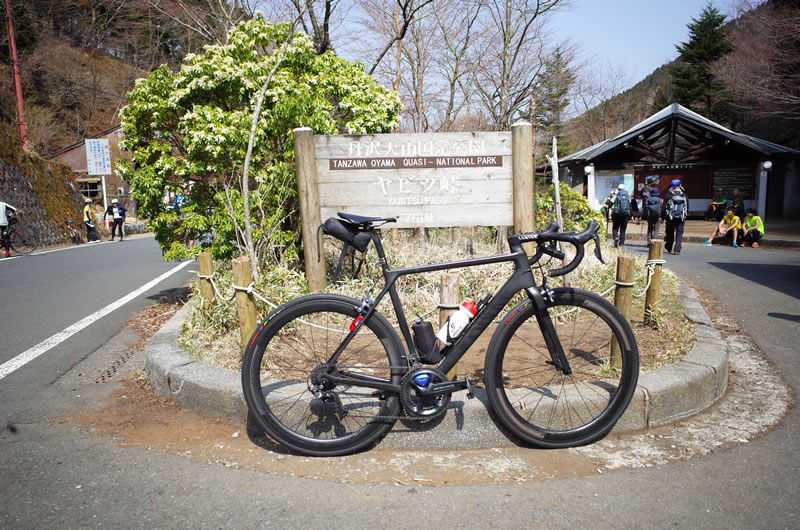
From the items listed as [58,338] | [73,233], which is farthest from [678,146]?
[73,233]

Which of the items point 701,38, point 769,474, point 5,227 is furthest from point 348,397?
point 701,38

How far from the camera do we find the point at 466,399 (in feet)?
10.7

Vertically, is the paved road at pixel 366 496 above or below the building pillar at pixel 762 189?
below

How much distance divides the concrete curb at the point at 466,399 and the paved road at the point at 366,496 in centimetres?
42

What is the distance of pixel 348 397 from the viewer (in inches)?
124

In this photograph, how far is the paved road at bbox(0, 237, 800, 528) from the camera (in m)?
2.45

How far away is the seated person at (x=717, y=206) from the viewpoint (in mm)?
22516

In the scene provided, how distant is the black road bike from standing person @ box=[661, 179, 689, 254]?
10.5 m

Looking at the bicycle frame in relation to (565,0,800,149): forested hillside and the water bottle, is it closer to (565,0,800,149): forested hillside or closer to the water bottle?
the water bottle

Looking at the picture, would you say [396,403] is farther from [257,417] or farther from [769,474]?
[769,474]

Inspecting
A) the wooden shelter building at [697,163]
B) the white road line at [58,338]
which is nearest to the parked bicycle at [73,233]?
the white road line at [58,338]

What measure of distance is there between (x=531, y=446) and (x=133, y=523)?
2.08 meters

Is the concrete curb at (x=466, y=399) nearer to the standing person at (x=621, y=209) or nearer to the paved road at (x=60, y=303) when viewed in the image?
the paved road at (x=60, y=303)

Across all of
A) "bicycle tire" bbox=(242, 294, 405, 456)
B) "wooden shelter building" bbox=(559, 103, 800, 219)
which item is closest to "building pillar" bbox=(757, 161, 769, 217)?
"wooden shelter building" bbox=(559, 103, 800, 219)
